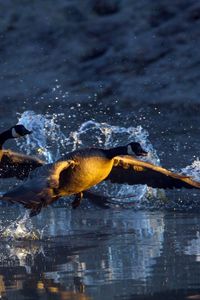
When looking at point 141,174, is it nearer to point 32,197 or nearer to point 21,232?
point 21,232

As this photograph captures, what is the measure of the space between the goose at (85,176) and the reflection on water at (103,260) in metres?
0.48

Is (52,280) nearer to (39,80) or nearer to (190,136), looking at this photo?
(190,136)

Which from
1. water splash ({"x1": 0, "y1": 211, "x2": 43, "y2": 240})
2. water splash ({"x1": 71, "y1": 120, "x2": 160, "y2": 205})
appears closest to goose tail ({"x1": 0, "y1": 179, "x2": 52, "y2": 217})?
water splash ({"x1": 0, "y1": 211, "x2": 43, "y2": 240})

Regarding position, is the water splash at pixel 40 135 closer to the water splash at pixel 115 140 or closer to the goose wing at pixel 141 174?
the water splash at pixel 115 140

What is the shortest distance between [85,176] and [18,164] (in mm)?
2467

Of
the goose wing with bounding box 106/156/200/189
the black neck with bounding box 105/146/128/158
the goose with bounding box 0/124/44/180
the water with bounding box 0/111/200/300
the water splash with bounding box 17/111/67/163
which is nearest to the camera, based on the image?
the water with bounding box 0/111/200/300

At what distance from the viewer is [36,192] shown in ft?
23.8

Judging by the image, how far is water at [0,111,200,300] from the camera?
18.2 feet

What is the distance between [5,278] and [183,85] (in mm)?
16214

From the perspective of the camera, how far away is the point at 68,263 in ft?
22.2

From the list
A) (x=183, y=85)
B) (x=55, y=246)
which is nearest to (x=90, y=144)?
(x=183, y=85)

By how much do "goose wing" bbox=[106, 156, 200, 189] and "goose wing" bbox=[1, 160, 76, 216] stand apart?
73.0 inches

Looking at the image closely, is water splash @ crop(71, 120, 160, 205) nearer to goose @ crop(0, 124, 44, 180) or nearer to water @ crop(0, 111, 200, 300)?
water @ crop(0, 111, 200, 300)

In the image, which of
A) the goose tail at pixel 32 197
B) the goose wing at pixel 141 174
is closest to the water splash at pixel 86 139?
the goose wing at pixel 141 174
